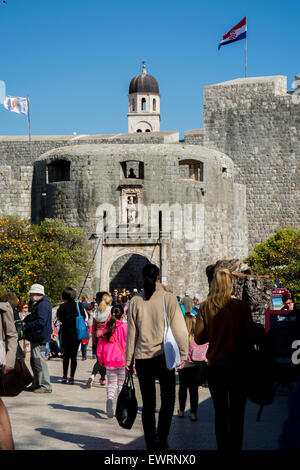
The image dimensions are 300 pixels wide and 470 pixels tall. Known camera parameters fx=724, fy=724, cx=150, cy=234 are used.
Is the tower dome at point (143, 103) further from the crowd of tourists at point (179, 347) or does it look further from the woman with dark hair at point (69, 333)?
the crowd of tourists at point (179, 347)

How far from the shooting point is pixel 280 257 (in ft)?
98.9

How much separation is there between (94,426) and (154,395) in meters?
1.55

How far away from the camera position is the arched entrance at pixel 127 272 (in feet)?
115

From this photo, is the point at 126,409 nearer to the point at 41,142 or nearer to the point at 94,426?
the point at 94,426

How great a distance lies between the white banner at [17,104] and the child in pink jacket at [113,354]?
29.9 meters

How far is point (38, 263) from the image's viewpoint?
26.8 metres

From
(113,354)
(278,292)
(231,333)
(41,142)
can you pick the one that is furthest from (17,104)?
(231,333)

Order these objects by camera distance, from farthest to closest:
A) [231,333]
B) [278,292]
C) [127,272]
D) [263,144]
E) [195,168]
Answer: [263,144]
[127,272]
[195,168]
[278,292]
[231,333]

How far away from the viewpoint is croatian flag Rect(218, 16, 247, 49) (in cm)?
3628

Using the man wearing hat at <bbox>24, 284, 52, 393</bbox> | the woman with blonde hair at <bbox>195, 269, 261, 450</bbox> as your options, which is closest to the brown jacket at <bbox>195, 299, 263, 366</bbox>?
the woman with blonde hair at <bbox>195, 269, 261, 450</bbox>

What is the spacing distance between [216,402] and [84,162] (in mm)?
24959

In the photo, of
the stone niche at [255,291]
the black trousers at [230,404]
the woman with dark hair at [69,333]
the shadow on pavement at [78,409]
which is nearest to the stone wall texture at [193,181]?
the stone niche at [255,291]

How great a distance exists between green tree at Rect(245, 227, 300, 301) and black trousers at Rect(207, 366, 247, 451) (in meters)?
21.8
